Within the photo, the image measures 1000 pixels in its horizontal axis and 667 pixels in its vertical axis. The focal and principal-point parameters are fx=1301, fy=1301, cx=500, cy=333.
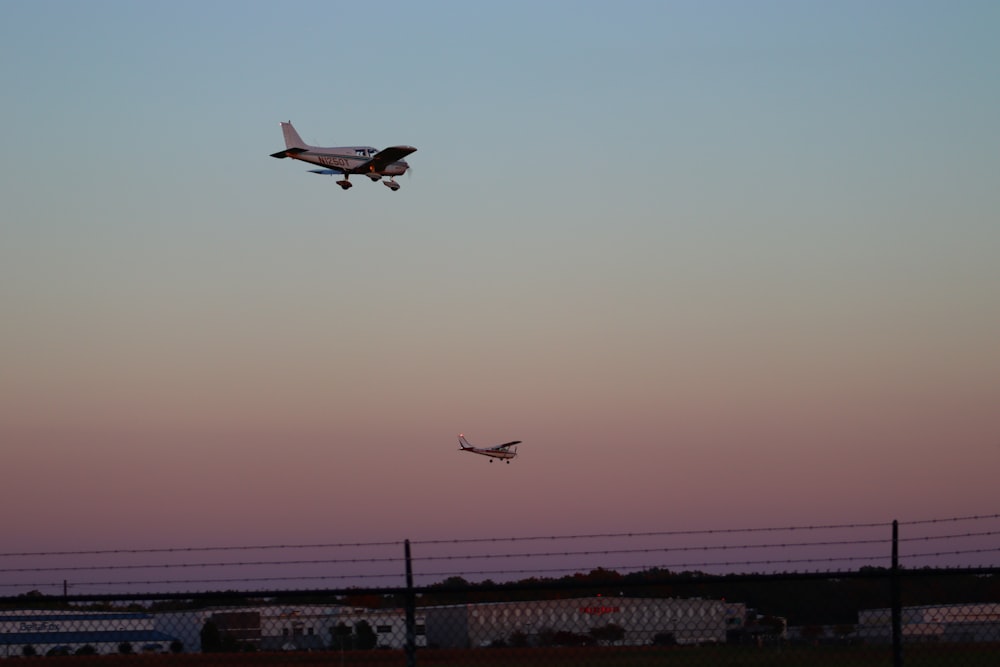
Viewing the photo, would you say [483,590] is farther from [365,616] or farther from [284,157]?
[284,157]

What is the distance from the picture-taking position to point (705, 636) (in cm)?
1323

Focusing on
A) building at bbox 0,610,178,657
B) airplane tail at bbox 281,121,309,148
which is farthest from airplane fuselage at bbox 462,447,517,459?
building at bbox 0,610,178,657

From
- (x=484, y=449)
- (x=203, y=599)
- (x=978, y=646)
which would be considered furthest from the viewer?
(x=484, y=449)

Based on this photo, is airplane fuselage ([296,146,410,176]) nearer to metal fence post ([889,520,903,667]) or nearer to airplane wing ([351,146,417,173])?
airplane wing ([351,146,417,173])

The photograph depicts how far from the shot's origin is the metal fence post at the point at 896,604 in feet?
43.1

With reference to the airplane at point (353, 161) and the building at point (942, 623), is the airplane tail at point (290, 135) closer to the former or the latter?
the airplane at point (353, 161)

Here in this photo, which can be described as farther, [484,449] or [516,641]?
[484,449]

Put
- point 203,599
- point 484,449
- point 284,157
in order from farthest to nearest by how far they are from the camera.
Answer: point 484,449 < point 284,157 < point 203,599

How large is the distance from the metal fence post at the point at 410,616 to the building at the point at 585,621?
0.63 m

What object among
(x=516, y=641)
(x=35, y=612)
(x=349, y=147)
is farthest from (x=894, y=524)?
(x=349, y=147)

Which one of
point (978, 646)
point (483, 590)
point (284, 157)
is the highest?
point (284, 157)

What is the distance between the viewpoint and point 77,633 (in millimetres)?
14352

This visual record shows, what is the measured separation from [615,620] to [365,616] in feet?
8.38

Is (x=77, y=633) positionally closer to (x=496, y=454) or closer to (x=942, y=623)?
(x=942, y=623)
